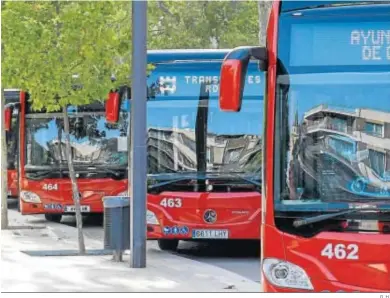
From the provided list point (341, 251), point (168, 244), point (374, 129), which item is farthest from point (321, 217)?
point (168, 244)

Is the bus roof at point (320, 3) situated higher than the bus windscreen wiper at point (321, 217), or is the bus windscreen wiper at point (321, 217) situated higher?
the bus roof at point (320, 3)

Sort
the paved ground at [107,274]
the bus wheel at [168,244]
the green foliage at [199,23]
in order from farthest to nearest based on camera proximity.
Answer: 1. the green foliage at [199,23]
2. the bus wheel at [168,244]
3. the paved ground at [107,274]

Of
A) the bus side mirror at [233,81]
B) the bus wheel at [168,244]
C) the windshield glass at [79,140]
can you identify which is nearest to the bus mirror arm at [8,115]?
the windshield glass at [79,140]

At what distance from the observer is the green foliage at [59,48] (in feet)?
44.8

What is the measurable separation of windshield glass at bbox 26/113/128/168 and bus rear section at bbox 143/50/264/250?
494 cm

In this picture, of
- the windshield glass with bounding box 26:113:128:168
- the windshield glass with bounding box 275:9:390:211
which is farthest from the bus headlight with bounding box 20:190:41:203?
the windshield glass with bounding box 275:9:390:211

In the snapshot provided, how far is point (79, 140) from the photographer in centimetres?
1858

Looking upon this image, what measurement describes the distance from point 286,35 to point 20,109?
12146mm

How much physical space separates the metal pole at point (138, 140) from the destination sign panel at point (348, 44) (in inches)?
191

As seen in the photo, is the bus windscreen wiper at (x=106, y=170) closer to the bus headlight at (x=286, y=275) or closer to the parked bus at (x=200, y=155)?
the parked bus at (x=200, y=155)

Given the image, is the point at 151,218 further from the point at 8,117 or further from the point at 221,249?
the point at 8,117

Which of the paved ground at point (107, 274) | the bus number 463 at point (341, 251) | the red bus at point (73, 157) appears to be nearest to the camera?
the bus number 463 at point (341, 251)

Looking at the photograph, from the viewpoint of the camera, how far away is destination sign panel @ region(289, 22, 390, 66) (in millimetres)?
7520

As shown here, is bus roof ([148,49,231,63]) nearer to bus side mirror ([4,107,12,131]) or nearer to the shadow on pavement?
the shadow on pavement
